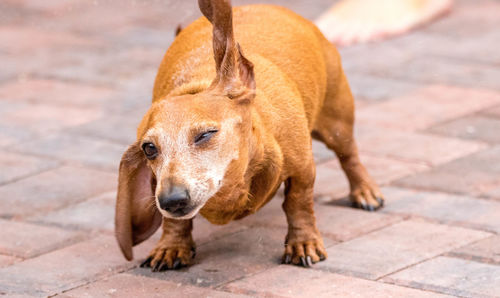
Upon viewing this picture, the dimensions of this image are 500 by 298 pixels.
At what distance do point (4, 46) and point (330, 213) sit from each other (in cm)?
454

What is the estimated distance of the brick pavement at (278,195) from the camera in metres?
4.09

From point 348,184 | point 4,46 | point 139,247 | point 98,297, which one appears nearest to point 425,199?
point 348,184

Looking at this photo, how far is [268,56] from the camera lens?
14.2ft

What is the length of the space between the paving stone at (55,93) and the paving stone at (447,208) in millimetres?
2671

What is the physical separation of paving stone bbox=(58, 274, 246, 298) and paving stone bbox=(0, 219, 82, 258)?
1.72ft

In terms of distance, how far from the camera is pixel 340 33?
27.0ft

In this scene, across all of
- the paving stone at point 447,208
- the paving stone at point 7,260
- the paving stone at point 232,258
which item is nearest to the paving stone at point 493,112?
the paving stone at point 447,208

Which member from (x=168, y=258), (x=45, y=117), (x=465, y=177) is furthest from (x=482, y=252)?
(x=45, y=117)

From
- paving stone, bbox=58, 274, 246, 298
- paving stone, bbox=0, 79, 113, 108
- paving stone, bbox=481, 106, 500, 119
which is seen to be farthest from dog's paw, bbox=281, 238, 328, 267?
paving stone, bbox=0, 79, 113, 108

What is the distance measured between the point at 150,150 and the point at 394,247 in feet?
4.45

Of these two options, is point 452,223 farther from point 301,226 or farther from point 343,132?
point 301,226

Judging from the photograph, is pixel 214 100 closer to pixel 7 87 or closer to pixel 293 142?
pixel 293 142

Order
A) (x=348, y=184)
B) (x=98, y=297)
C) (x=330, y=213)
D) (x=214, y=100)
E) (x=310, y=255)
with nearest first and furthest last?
1. (x=214, y=100)
2. (x=98, y=297)
3. (x=310, y=255)
4. (x=330, y=213)
5. (x=348, y=184)

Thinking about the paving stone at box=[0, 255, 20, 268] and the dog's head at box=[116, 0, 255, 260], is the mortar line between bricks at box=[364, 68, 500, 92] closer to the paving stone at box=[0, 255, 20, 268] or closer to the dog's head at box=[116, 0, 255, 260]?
the dog's head at box=[116, 0, 255, 260]
